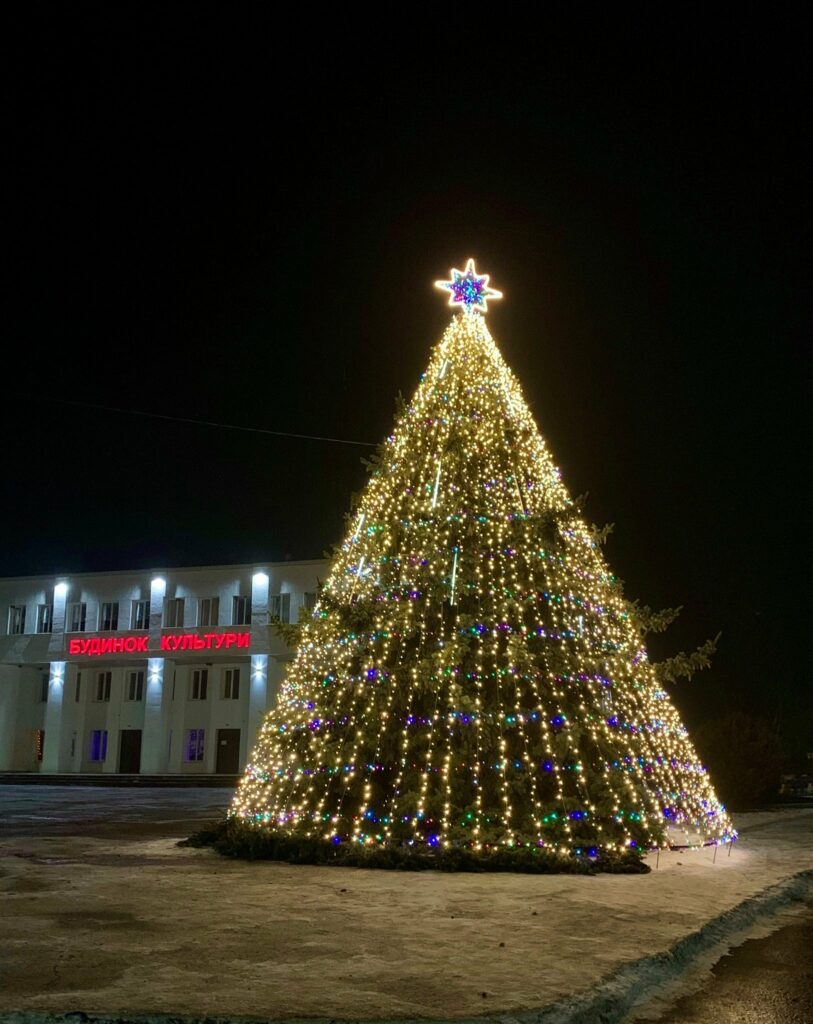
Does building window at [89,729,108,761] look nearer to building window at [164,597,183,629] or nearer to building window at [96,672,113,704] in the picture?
building window at [96,672,113,704]

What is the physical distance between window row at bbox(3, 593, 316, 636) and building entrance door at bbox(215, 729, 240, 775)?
483 centimetres

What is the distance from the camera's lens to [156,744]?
42.5 meters

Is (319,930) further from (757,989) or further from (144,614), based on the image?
(144,614)

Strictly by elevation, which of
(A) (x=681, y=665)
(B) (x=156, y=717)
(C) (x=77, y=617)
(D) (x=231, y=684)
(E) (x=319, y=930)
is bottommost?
(E) (x=319, y=930)

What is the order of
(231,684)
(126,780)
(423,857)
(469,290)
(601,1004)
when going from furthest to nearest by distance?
(231,684), (126,780), (469,290), (423,857), (601,1004)

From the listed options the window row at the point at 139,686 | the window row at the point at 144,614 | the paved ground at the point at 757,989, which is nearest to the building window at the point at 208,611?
the window row at the point at 144,614

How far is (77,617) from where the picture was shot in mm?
45969

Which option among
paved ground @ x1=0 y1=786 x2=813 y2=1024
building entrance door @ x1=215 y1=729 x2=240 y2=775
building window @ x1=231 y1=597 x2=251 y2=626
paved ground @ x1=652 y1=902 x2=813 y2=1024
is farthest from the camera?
building window @ x1=231 y1=597 x2=251 y2=626

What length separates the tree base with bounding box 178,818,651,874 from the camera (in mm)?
10227

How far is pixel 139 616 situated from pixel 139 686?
3.33m

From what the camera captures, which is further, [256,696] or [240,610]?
[240,610]

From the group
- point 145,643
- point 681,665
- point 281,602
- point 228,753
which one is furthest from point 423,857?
point 145,643

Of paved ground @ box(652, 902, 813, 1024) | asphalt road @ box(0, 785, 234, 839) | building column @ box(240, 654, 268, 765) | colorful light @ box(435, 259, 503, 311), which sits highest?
colorful light @ box(435, 259, 503, 311)

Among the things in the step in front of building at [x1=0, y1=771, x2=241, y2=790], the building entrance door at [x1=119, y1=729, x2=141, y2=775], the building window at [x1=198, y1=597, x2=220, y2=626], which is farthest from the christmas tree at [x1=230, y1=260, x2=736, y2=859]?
the building entrance door at [x1=119, y1=729, x2=141, y2=775]
